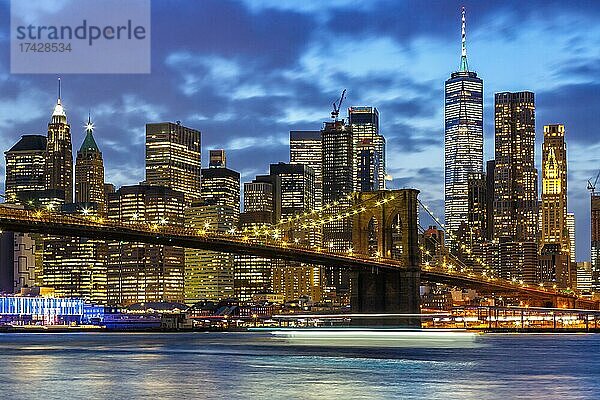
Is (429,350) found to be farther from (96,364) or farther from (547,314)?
(547,314)

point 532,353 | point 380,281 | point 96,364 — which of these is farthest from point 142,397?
point 380,281

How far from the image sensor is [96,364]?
50500mm

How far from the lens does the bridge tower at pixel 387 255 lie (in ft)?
320

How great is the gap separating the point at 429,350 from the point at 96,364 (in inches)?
769

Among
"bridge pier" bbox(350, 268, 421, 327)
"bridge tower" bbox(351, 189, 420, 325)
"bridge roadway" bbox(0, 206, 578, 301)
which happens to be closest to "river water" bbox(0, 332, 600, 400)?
"bridge roadway" bbox(0, 206, 578, 301)

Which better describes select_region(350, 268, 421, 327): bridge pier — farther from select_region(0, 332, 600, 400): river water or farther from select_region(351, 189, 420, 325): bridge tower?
select_region(0, 332, 600, 400): river water

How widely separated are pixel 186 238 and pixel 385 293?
2015cm

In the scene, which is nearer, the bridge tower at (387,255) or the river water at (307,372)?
the river water at (307,372)

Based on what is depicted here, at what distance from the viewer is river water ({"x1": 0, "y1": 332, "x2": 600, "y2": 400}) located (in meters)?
35.7

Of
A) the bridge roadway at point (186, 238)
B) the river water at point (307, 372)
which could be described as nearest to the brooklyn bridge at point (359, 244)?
the bridge roadway at point (186, 238)

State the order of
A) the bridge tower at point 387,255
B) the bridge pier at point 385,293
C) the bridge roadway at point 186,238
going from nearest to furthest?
the bridge roadway at point 186,238 → the bridge pier at point 385,293 → the bridge tower at point 387,255

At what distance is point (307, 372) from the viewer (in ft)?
145

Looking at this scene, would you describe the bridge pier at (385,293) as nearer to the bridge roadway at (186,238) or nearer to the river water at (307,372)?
the bridge roadway at (186,238)

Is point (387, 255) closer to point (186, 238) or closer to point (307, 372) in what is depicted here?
point (186, 238)
